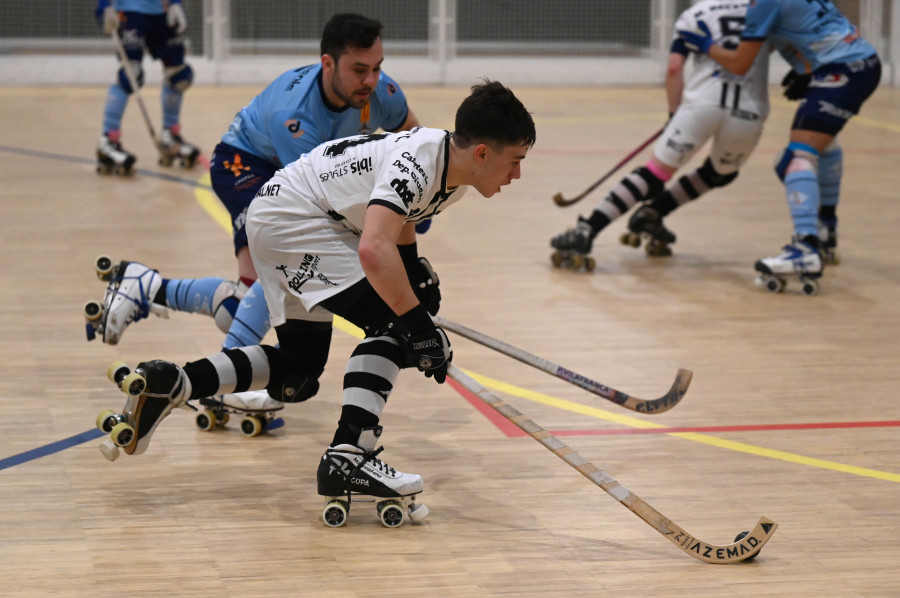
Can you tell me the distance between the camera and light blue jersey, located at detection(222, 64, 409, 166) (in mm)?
3932

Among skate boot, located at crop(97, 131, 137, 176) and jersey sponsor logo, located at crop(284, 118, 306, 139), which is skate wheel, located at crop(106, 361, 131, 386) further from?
skate boot, located at crop(97, 131, 137, 176)

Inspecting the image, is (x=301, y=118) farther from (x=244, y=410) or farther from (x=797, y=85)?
(x=797, y=85)

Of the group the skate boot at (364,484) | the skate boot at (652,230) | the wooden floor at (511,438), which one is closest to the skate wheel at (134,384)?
the wooden floor at (511,438)

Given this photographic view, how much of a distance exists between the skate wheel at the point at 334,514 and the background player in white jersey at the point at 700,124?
3233 millimetres

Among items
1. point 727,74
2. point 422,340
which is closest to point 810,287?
point 727,74

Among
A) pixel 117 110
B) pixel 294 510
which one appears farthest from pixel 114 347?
Answer: pixel 117 110

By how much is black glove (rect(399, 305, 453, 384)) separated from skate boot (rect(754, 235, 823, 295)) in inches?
123

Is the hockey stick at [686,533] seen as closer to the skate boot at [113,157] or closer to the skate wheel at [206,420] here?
the skate wheel at [206,420]

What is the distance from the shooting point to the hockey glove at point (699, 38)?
19.7 ft

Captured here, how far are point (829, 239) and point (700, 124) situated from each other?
995 millimetres

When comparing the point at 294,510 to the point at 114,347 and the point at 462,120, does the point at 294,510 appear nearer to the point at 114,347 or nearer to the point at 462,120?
the point at 462,120

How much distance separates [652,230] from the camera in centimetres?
658

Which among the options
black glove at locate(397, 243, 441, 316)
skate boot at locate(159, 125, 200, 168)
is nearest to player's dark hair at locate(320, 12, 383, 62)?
black glove at locate(397, 243, 441, 316)

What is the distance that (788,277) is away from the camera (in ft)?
19.9
